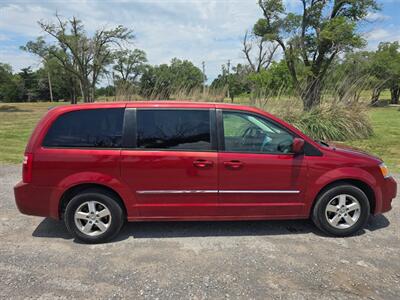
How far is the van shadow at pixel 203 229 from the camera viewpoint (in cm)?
383

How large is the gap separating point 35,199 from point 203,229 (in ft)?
6.97

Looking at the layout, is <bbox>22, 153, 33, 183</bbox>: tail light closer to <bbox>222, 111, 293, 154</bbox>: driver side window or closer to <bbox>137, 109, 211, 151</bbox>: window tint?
<bbox>137, 109, 211, 151</bbox>: window tint

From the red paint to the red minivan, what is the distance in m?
0.01

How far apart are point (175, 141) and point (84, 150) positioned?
1080mm

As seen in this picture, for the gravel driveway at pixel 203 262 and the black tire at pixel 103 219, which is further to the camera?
the black tire at pixel 103 219

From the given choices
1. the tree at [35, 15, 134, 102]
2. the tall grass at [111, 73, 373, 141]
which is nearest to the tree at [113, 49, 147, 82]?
the tree at [35, 15, 134, 102]

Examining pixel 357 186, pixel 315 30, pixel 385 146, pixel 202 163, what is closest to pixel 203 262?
pixel 202 163

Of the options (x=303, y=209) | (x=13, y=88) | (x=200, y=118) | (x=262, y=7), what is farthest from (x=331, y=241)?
(x=13, y=88)

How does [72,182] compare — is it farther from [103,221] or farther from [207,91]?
[207,91]

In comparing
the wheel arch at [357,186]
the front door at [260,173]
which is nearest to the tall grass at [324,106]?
the wheel arch at [357,186]

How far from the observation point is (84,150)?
3.49 meters

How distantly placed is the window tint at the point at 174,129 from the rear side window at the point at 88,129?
28cm

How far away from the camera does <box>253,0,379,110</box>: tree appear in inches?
587

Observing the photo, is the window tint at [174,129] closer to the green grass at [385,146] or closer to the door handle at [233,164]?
the door handle at [233,164]
